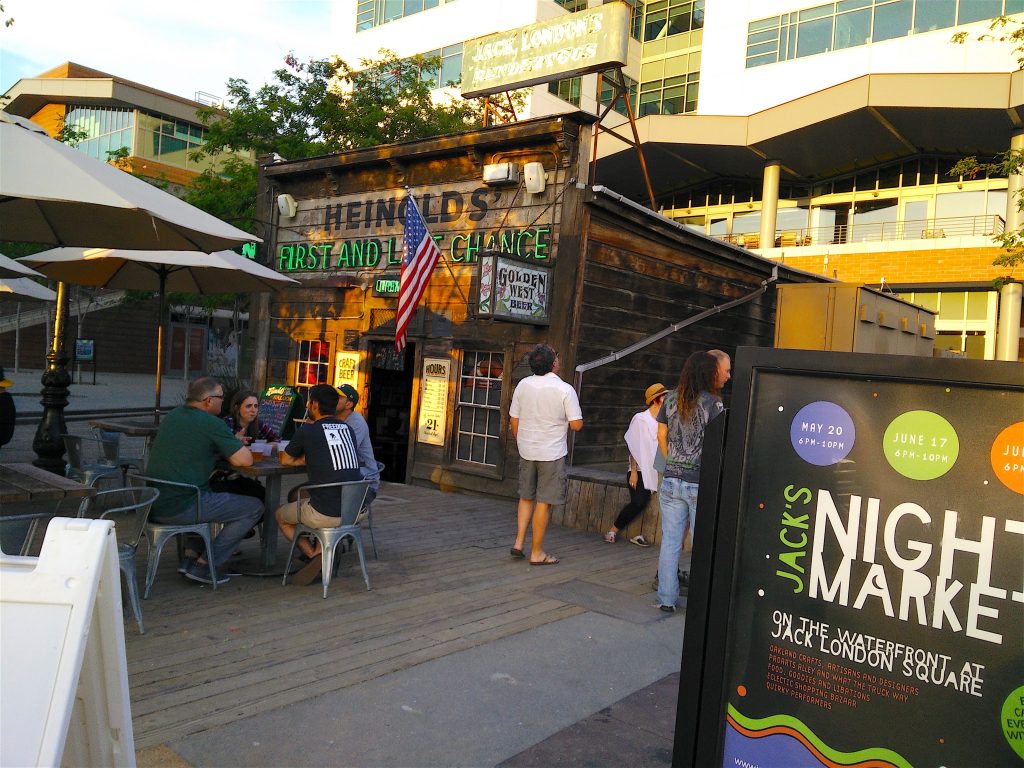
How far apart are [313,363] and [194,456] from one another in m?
7.23

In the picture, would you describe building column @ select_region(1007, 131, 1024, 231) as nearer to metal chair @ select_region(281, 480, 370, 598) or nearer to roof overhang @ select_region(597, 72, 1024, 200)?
roof overhang @ select_region(597, 72, 1024, 200)

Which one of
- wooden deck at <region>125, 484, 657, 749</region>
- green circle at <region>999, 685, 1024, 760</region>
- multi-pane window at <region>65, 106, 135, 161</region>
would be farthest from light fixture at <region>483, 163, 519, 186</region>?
multi-pane window at <region>65, 106, 135, 161</region>

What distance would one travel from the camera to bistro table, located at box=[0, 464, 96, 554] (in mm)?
3742

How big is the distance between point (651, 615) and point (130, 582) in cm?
320

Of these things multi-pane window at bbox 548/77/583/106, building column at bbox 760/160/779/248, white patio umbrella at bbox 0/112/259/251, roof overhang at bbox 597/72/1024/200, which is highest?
multi-pane window at bbox 548/77/583/106

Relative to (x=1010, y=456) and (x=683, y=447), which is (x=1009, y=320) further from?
(x=1010, y=456)

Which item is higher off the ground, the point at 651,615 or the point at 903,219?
the point at 903,219

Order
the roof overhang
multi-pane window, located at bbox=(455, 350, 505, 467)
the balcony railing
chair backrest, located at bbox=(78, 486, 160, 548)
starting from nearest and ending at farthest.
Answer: chair backrest, located at bbox=(78, 486, 160, 548) < multi-pane window, located at bbox=(455, 350, 505, 467) < the roof overhang < the balcony railing

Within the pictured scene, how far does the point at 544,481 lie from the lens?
6.43 metres

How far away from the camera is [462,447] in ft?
33.8

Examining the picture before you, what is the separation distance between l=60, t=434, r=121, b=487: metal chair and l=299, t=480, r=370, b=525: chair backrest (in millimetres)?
2080

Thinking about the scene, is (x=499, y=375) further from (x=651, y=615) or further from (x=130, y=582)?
(x=130, y=582)

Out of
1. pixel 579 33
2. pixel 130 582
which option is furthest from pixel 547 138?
pixel 130 582

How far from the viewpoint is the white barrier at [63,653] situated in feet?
4.99
